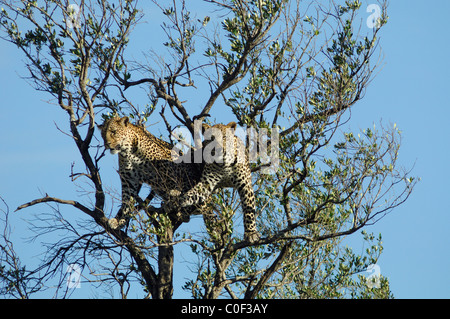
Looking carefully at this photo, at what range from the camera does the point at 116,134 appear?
13.2 m

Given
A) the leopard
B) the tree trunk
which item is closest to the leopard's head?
the leopard

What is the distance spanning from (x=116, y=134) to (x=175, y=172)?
136cm

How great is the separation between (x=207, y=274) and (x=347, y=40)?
5281 mm

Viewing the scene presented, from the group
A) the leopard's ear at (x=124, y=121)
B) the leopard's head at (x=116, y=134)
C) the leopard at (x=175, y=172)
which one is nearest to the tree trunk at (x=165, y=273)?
the leopard at (x=175, y=172)

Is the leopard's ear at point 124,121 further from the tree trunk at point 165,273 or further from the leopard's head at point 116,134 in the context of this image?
the tree trunk at point 165,273

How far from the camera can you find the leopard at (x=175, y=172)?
12711mm

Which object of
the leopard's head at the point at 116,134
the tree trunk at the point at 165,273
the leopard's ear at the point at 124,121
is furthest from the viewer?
the leopard's ear at the point at 124,121

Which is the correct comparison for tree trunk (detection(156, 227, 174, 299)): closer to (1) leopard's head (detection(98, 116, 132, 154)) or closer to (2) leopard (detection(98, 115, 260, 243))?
(2) leopard (detection(98, 115, 260, 243))

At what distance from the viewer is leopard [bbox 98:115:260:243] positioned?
12.7 m

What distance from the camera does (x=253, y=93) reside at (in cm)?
1298

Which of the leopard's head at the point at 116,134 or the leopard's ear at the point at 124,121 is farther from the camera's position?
the leopard's ear at the point at 124,121

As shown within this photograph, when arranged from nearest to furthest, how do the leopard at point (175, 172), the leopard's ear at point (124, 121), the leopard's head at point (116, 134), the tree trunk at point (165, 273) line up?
1. the leopard at point (175, 172)
2. the tree trunk at point (165, 273)
3. the leopard's head at point (116, 134)
4. the leopard's ear at point (124, 121)

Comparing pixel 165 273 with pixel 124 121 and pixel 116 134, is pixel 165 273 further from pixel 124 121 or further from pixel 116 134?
pixel 124 121
